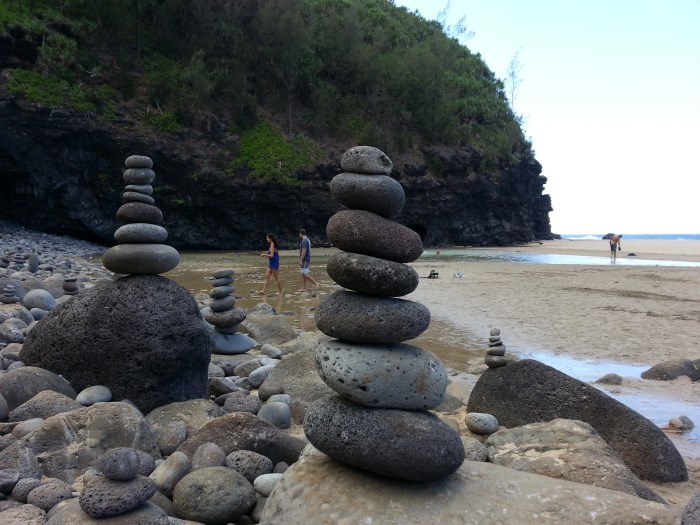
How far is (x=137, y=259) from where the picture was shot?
5.77 metres

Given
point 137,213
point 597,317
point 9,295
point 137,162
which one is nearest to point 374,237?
point 137,213

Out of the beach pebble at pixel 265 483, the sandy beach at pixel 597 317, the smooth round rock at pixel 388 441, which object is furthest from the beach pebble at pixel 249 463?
the sandy beach at pixel 597 317

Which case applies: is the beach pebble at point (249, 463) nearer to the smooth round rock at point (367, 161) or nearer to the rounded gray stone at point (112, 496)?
the rounded gray stone at point (112, 496)

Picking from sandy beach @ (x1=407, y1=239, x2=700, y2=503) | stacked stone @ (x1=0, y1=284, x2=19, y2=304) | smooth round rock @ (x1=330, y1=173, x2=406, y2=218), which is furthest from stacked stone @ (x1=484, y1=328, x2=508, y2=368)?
stacked stone @ (x1=0, y1=284, x2=19, y2=304)

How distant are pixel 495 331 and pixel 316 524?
371 centimetres

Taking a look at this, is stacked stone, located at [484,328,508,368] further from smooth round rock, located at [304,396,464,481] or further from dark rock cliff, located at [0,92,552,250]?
dark rock cliff, located at [0,92,552,250]

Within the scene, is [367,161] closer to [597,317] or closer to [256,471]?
[256,471]

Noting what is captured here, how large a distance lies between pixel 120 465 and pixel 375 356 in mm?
1746

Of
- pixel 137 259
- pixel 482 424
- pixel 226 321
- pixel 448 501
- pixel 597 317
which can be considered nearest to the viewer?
pixel 448 501

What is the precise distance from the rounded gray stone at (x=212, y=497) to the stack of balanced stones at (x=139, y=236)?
9.51 ft

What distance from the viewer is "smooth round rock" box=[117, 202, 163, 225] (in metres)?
6.07

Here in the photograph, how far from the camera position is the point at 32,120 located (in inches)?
1238

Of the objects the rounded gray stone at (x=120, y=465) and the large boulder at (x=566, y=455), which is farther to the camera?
the large boulder at (x=566, y=455)

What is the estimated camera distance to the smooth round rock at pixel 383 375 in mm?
3609
